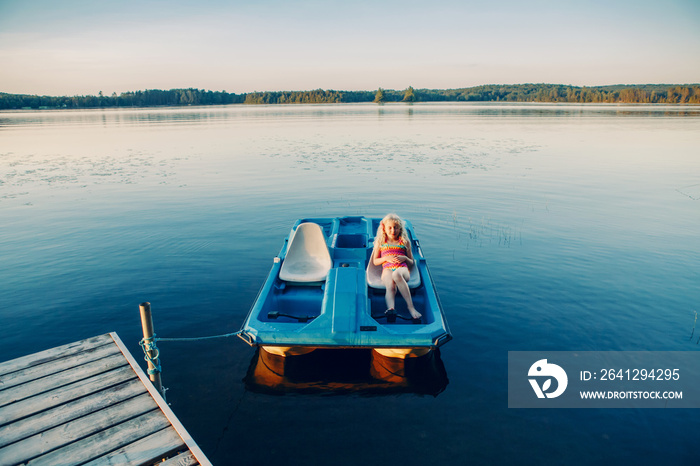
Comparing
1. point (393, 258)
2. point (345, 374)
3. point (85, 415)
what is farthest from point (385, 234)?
point (85, 415)

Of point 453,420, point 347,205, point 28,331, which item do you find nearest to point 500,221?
point 347,205

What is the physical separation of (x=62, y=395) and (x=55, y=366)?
660 mm

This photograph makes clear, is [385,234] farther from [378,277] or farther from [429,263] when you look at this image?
[429,263]

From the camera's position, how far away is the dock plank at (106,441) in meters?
4.04

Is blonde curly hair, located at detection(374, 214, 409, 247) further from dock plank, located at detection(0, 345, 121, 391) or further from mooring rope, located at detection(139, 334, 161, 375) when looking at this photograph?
dock plank, located at detection(0, 345, 121, 391)

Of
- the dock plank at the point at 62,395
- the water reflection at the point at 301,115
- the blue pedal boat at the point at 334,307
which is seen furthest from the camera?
the water reflection at the point at 301,115

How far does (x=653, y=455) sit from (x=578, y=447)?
786 mm

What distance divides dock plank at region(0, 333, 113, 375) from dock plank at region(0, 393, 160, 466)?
139 centimetres

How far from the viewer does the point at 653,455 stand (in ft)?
16.4

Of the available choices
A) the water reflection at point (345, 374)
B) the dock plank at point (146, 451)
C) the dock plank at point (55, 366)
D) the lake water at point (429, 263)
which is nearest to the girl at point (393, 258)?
the water reflection at point (345, 374)

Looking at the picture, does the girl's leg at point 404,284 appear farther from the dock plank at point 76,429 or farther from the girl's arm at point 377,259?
the dock plank at point 76,429

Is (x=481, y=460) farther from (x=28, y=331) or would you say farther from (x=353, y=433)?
(x=28, y=331)

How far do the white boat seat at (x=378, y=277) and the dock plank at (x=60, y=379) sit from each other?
3799 millimetres

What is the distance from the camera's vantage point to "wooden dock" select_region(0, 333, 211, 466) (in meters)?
4.08
